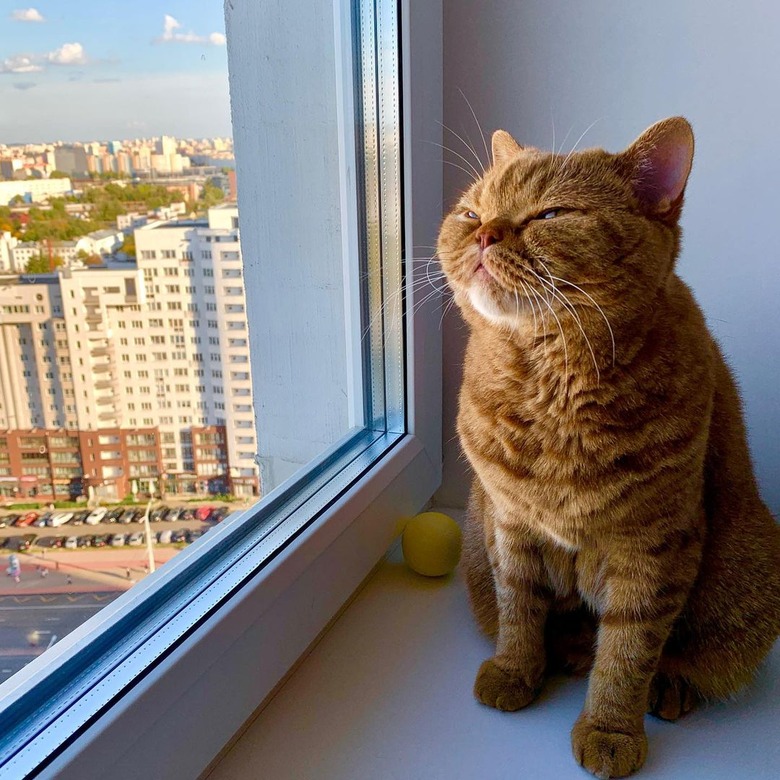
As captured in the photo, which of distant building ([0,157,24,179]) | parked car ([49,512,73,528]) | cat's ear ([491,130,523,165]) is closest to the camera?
distant building ([0,157,24,179])

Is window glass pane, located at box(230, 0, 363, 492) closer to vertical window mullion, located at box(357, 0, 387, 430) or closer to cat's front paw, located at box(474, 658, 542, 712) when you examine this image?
vertical window mullion, located at box(357, 0, 387, 430)

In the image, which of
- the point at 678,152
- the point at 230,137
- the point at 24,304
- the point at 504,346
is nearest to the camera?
the point at 24,304

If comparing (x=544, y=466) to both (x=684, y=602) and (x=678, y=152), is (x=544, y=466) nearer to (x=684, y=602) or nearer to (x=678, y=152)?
(x=684, y=602)

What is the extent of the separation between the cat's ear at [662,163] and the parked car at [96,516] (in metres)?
0.66

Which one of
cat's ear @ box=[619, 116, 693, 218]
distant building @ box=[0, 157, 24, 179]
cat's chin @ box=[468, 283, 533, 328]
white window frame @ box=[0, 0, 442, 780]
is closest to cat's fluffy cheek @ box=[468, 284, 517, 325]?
cat's chin @ box=[468, 283, 533, 328]

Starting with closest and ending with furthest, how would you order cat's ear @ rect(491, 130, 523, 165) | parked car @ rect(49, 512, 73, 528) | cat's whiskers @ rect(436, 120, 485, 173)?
1. parked car @ rect(49, 512, 73, 528)
2. cat's ear @ rect(491, 130, 523, 165)
3. cat's whiskers @ rect(436, 120, 485, 173)

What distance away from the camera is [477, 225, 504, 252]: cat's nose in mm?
780

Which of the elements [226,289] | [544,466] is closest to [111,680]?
[544,466]

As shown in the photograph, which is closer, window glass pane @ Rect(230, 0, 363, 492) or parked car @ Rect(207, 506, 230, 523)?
parked car @ Rect(207, 506, 230, 523)

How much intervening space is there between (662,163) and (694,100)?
446 millimetres

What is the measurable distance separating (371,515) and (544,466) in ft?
1.26

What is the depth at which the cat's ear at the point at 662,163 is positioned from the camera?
2.43 feet

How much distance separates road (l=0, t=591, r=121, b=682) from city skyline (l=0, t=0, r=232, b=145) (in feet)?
1.33

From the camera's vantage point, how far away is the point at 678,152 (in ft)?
2.46
